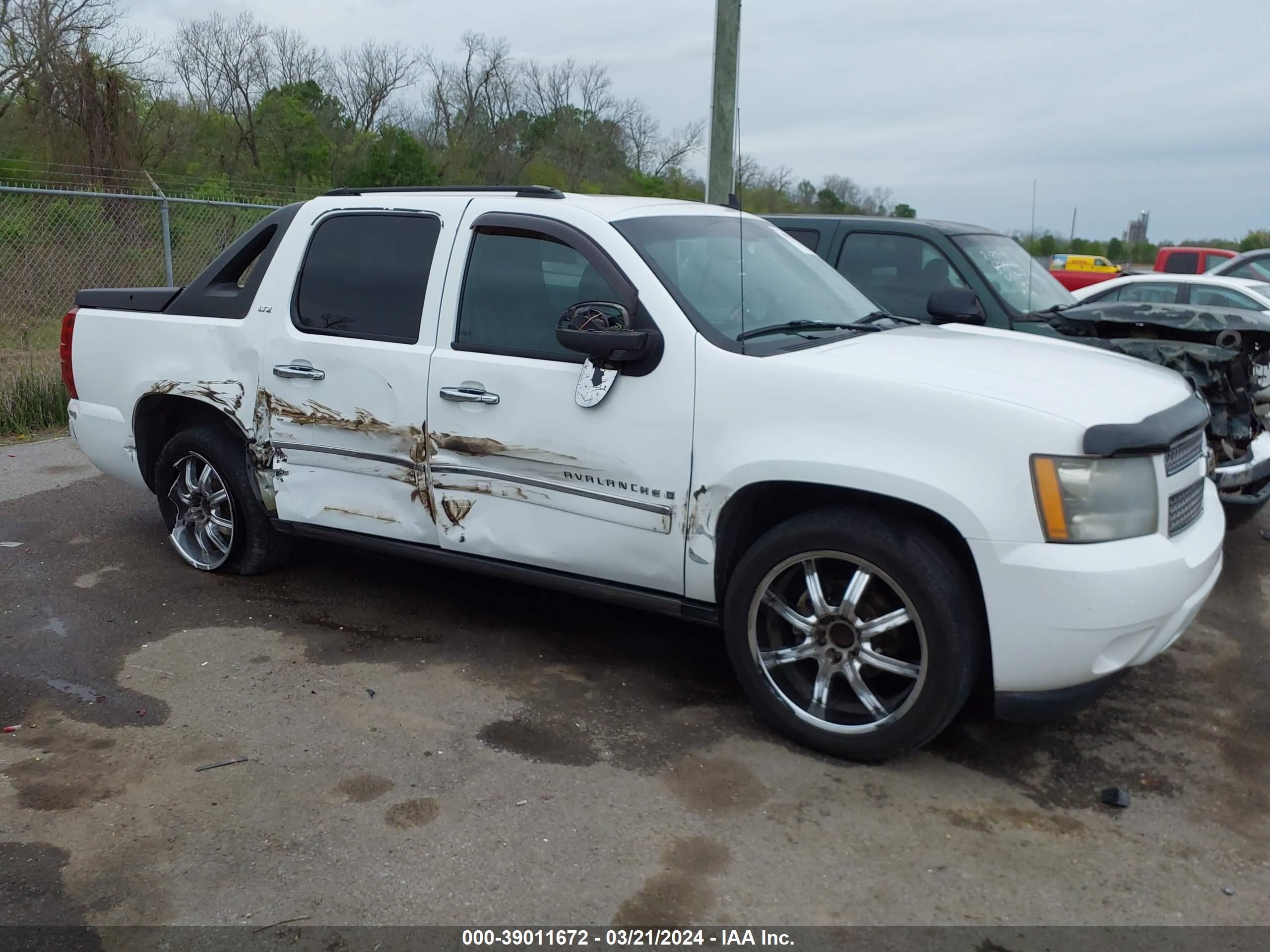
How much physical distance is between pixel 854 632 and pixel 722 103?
6990 millimetres

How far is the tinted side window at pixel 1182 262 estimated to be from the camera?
16828 mm

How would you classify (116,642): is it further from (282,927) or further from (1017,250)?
(1017,250)

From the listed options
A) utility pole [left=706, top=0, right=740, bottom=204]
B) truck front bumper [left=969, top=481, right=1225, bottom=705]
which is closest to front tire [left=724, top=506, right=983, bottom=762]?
truck front bumper [left=969, top=481, right=1225, bottom=705]

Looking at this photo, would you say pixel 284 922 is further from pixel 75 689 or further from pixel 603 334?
pixel 603 334

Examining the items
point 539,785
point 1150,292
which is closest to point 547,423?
point 539,785

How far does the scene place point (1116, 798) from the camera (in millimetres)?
3539

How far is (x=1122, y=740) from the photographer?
4.00 m

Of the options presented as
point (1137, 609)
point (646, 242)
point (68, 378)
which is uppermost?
point (646, 242)

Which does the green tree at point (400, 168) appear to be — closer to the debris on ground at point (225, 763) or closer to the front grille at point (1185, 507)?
the debris on ground at point (225, 763)

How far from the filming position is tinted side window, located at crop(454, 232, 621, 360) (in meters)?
4.25

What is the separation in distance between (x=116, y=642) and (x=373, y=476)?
1340 millimetres

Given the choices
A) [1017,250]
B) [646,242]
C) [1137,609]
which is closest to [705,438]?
[646,242]

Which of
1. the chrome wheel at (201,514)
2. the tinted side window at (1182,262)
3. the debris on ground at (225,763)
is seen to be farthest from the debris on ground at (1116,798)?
the tinted side window at (1182,262)

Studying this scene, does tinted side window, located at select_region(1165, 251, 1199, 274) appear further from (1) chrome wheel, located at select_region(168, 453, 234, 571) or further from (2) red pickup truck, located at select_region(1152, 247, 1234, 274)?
(1) chrome wheel, located at select_region(168, 453, 234, 571)
